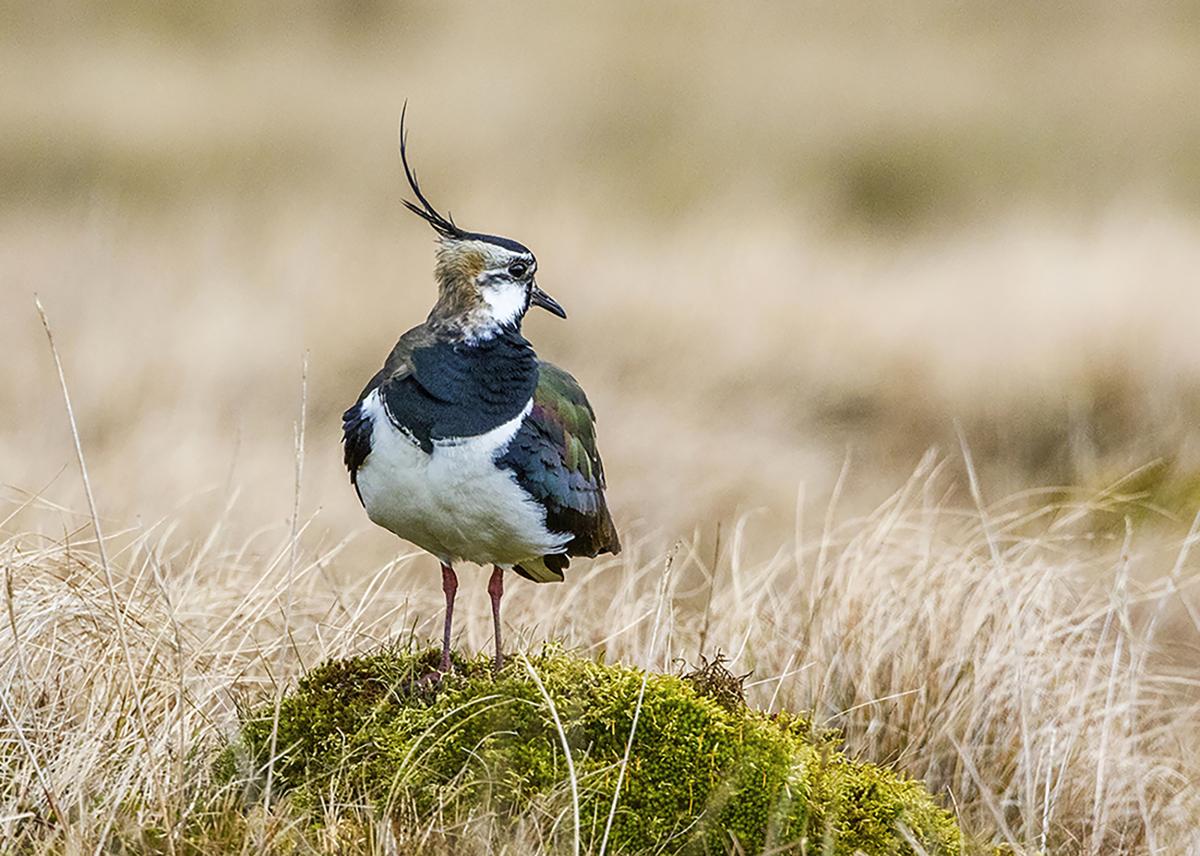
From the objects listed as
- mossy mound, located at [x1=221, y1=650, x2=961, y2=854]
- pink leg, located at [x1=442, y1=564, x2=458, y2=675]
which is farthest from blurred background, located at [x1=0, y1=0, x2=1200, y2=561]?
mossy mound, located at [x1=221, y1=650, x2=961, y2=854]

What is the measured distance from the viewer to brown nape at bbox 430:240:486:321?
13.1 ft

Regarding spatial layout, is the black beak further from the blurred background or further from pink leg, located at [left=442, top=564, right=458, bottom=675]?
the blurred background

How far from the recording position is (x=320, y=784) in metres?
3.71

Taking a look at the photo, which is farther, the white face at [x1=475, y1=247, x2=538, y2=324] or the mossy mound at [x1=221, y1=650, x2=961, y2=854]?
the white face at [x1=475, y1=247, x2=538, y2=324]

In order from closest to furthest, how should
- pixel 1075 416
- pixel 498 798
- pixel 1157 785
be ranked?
1. pixel 498 798
2. pixel 1157 785
3. pixel 1075 416

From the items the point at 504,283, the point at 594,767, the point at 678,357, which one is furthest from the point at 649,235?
the point at 594,767

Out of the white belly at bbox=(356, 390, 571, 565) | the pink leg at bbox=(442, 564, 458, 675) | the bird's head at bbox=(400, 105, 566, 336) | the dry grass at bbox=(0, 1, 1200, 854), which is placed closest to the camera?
the white belly at bbox=(356, 390, 571, 565)

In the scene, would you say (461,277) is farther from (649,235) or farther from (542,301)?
(649,235)

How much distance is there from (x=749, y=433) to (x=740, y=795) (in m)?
6.34

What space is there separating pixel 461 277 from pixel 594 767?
1.18 metres

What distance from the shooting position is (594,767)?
364cm

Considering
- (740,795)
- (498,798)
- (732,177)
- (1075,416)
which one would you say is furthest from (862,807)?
(732,177)

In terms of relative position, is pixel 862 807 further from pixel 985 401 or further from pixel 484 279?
pixel 985 401

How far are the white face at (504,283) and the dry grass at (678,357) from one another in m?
0.73
